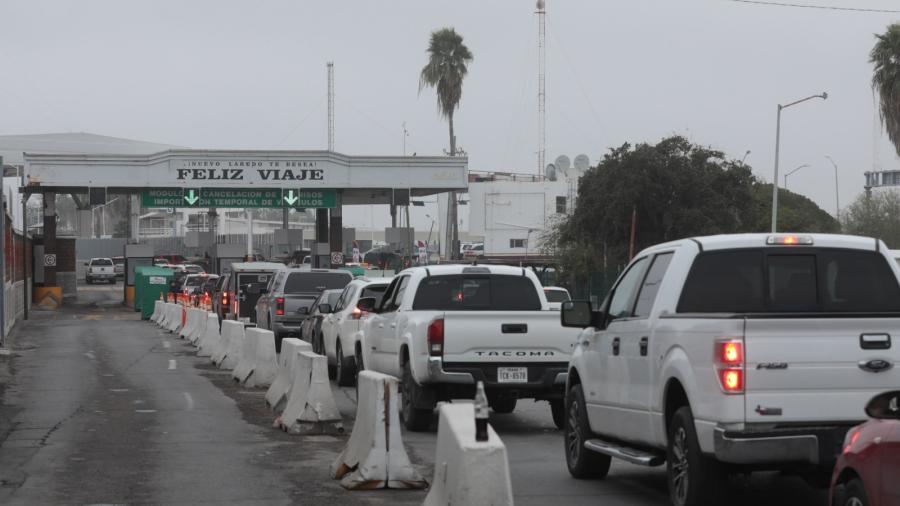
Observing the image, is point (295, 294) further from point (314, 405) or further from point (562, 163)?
point (562, 163)

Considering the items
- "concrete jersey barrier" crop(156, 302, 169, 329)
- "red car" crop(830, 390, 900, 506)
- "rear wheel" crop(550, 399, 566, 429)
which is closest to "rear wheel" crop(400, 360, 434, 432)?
"rear wheel" crop(550, 399, 566, 429)

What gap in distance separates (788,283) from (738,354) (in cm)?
113

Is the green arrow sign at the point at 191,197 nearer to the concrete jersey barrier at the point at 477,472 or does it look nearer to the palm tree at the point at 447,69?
A: the palm tree at the point at 447,69

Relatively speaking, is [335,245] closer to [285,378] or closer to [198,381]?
[198,381]

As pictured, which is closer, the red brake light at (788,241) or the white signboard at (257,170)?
the red brake light at (788,241)

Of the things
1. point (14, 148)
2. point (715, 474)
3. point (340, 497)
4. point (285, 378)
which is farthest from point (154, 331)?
point (14, 148)

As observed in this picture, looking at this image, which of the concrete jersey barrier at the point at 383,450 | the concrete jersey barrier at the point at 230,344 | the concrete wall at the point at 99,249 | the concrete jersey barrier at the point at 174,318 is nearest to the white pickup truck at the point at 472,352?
the concrete jersey barrier at the point at 383,450

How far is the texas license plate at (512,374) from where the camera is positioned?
1531 cm

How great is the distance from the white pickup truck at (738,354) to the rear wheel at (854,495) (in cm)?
111

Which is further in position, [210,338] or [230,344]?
[210,338]

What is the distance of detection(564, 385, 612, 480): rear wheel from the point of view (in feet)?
37.9

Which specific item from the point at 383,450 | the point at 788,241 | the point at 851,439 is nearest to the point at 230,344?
the point at 383,450

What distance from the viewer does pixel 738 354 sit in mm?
8570

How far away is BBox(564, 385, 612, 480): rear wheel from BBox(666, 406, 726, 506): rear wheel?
2.11m
